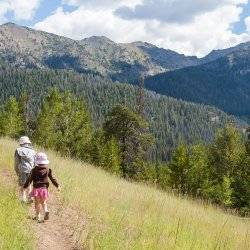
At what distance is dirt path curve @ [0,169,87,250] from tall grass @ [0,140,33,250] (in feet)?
0.98

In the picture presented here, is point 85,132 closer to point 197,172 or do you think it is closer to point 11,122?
point 11,122

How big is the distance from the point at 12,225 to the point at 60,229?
193 cm

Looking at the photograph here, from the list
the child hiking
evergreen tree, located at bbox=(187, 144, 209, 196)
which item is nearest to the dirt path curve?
the child hiking

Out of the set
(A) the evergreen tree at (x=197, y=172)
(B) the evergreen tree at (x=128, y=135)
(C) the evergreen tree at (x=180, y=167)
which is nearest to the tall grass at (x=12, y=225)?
(A) the evergreen tree at (x=197, y=172)

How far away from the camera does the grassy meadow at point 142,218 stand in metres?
9.03

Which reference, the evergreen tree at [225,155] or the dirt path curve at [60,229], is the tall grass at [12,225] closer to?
the dirt path curve at [60,229]

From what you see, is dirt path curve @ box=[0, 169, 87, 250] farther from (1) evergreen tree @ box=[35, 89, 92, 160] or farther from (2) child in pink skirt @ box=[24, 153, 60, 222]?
(1) evergreen tree @ box=[35, 89, 92, 160]

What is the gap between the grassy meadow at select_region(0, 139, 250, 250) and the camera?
9.03 metres

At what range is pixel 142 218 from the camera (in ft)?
36.6

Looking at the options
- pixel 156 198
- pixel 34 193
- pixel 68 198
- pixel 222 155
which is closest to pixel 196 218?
pixel 156 198

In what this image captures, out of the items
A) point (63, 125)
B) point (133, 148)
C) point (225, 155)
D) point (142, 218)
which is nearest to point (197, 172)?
point (225, 155)

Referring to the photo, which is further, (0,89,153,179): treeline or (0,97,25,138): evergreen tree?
(0,97,25,138): evergreen tree

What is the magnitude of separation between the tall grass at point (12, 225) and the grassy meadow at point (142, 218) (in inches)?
45.5

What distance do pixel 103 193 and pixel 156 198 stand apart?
1.53m
